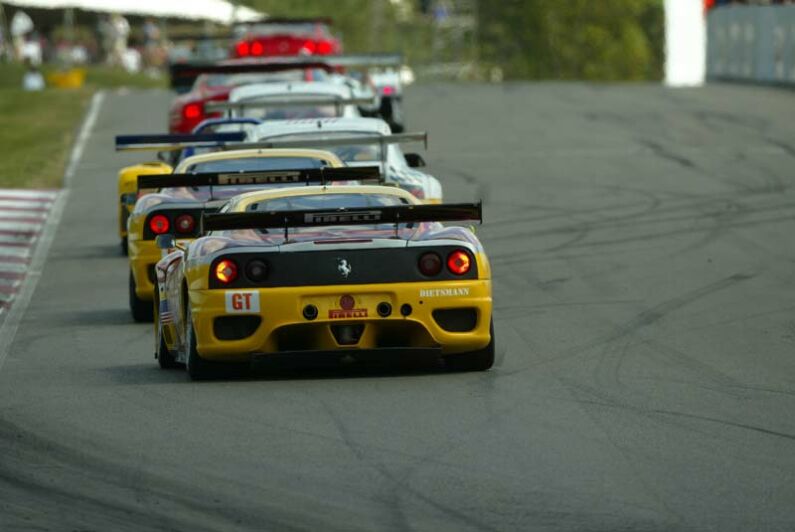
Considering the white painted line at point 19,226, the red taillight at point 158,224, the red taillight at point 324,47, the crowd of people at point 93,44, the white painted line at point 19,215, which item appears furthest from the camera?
the crowd of people at point 93,44

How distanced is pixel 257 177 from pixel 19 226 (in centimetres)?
921

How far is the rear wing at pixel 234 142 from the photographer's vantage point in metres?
15.8

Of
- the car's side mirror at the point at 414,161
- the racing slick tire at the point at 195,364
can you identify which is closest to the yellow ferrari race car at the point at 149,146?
the car's side mirror at the point at 414,161

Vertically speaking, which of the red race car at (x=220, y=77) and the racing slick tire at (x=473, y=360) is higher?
the racing slick tire at (x=473, y=360)

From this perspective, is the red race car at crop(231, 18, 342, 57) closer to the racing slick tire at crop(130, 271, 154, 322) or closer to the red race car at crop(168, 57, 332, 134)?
the red race car at crop(168, 57, 332, 134)

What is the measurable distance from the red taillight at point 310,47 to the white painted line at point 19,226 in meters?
14.6

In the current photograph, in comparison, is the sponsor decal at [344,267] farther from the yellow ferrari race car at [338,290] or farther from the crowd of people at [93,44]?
the crowd of people at [93,44]

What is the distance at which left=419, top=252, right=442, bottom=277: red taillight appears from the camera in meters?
10.2

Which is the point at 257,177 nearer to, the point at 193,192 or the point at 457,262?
the point at 193,192

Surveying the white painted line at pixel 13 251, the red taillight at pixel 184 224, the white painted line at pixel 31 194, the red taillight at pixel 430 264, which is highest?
the red taillight at pixel 430 264

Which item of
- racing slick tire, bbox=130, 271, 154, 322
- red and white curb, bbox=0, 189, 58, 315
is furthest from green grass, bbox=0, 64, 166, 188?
racing slick tire, bbox=130, 271, 154, 322

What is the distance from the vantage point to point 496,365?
36.0 ft

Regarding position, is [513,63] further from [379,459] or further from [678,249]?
[379,459]

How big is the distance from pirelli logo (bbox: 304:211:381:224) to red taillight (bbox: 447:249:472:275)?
424mm
